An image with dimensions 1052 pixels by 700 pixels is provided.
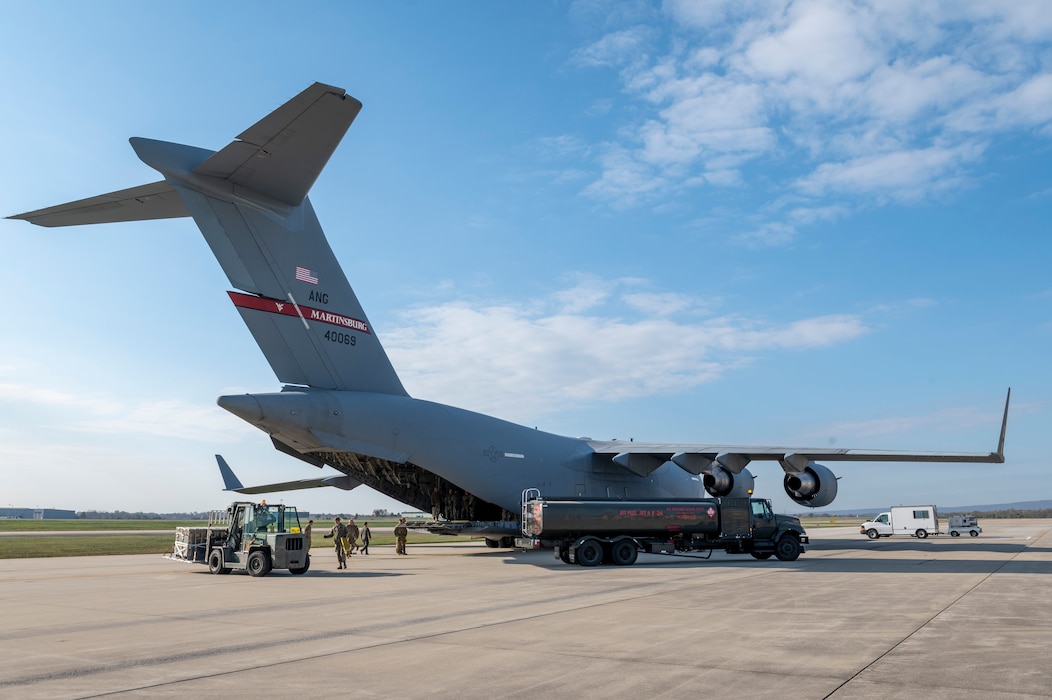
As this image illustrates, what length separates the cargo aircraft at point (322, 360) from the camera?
15.1 meters

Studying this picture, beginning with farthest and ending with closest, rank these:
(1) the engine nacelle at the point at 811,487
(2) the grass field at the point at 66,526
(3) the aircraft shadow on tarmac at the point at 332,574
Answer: (2) the grass field at the point at 66,526, (1) the engine nacelle at the point at 811,487, (3) the aircraft shadow on tarmac at the point at 332,574

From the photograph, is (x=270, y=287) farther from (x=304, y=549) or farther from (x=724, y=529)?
(x=724, y=529)

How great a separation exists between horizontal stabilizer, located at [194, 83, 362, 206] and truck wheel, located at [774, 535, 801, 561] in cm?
1521

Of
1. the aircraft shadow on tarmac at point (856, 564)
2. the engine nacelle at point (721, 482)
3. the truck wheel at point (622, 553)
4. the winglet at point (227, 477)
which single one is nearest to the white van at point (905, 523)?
the engine nacelle at point (721, 482)

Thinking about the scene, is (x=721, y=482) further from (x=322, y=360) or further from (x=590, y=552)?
(x=322, y=360)

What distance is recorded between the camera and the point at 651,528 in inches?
792

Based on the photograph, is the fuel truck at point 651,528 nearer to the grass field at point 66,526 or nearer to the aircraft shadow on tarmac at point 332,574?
the aircraft shadow on tarmac at point 332,574

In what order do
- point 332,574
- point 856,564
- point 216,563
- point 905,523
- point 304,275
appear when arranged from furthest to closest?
point 905,523
point 856,564
point 216,563
point 304,275
point 332,574

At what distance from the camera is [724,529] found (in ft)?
69.0

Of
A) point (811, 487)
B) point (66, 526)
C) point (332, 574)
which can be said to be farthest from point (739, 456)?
point (66, 526)

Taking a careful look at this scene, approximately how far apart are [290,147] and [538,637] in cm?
1009

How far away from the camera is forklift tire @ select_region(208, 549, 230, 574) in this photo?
17677 mm

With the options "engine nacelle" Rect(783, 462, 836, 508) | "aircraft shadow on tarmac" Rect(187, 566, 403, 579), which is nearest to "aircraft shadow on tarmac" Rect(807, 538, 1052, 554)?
"engine nacelle" Rect(783, 462, 836, 508)

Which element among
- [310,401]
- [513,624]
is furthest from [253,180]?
[513,624]
